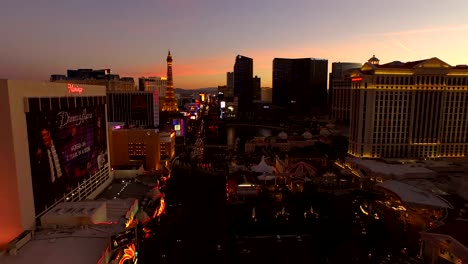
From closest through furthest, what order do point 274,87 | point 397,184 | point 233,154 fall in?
point 397,184 → point 233,154 → point 274,87

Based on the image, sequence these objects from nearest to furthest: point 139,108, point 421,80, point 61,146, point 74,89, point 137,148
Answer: point 61,146 < point 74,89 < point 421,80 < point 137,148 < point 139,108

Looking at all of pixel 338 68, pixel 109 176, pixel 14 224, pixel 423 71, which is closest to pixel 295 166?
pixel 109 176

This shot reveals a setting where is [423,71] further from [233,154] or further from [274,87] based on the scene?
[274,87]

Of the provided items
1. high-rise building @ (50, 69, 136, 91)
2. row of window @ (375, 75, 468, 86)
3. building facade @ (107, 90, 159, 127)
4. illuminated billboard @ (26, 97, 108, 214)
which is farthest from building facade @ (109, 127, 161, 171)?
high-rise building @ (50, 69, 136, 91)

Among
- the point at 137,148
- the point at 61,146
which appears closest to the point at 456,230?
the point at 61,146

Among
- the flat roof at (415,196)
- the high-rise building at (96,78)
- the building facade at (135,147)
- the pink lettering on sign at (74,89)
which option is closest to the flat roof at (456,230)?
the flat roof at (415,196)

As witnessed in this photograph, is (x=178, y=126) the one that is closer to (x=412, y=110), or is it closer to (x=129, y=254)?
(x=412, y=110)
